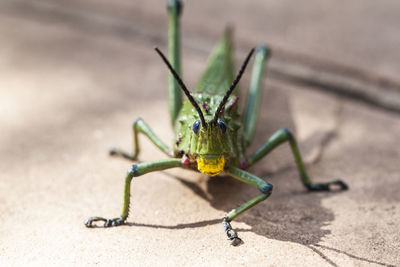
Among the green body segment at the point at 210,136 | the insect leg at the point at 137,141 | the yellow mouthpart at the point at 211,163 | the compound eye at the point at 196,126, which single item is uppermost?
the compound eye at the point at 196,126

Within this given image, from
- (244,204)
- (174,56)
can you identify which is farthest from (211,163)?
(174,56)

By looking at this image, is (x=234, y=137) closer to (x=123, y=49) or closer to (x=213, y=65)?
(x=213, y=65)

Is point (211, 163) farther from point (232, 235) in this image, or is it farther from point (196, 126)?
point (232, 235)

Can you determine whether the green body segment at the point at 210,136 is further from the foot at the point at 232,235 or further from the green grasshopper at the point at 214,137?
the foot at the point at 232,235

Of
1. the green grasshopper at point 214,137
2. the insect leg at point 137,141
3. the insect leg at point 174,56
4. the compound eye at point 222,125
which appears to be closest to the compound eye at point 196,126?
the green grasshopper at point 214,137

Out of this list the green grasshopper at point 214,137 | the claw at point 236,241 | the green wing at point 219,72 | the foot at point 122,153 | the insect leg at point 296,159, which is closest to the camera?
the claw at point 236,241

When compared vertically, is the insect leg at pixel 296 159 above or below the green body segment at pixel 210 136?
below
